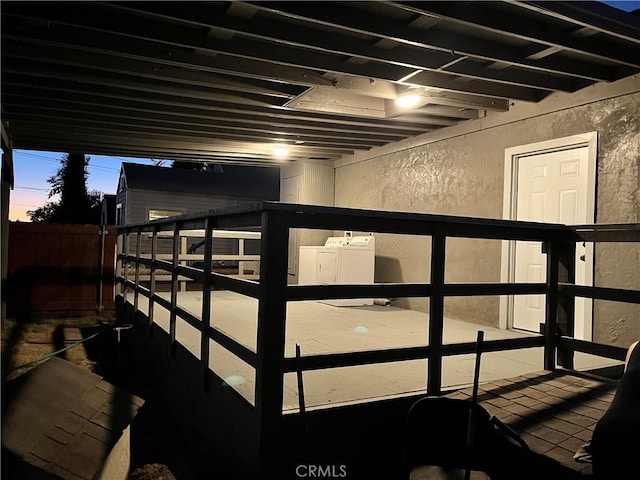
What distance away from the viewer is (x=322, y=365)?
209cm

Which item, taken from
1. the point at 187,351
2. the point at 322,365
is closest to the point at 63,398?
the point at 187,351

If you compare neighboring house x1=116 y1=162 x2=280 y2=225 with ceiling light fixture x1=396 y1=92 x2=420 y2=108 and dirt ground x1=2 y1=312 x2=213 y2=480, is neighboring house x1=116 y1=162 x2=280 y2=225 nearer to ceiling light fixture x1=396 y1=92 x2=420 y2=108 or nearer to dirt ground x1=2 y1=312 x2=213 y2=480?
dirt ground x1=2 y1=312 x2=213 y2=480

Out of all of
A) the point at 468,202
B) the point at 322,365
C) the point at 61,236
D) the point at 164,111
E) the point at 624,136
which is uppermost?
the point at 164,111

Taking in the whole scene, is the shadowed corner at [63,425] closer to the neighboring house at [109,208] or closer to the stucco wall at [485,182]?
the stucco wall at [485,182]

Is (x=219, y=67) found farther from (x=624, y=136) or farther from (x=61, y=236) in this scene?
(x=61, y=236)

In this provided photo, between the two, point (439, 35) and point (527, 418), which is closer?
point (527, 418)

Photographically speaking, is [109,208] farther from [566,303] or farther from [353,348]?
[566,303]

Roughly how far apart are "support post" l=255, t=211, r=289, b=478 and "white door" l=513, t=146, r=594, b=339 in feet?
10.9

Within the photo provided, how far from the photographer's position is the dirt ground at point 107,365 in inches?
126

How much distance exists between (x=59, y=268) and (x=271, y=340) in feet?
21.9

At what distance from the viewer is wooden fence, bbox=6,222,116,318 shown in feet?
23.1

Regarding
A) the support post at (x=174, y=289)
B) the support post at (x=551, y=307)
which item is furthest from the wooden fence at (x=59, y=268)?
the support post at (x=551, y=307)

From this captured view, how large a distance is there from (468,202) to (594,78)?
6.23 ft

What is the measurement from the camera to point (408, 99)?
4.75 metres
